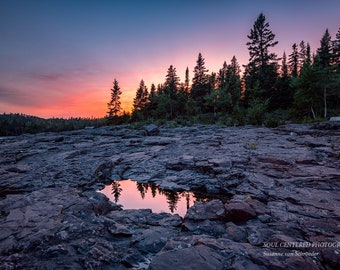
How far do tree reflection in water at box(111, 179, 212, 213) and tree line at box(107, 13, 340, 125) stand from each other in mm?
20041

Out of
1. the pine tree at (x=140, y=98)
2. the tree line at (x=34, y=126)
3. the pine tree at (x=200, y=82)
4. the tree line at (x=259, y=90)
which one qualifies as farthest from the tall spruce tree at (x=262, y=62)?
the tree line at (x=34, y=126)

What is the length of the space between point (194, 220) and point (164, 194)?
2683mm

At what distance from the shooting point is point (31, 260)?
3104 millimetres

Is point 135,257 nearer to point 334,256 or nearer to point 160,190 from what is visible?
point 334,256

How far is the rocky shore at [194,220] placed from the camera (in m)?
3.11

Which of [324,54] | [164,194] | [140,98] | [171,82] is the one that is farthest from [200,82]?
[164,194]

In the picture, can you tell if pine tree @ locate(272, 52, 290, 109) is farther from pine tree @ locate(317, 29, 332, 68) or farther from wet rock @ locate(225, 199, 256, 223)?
wet rock @ locate(225, 199, 256, 223)

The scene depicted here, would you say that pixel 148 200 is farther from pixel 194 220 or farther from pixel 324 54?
pixel 324 54

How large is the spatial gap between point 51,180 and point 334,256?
8.54 metres

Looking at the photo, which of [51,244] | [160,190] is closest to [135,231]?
[51,244]

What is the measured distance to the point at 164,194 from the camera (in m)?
7.23

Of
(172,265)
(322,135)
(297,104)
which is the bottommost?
(172,265)

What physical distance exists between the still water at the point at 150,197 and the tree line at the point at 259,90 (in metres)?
20.2

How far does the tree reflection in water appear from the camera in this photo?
651cm
